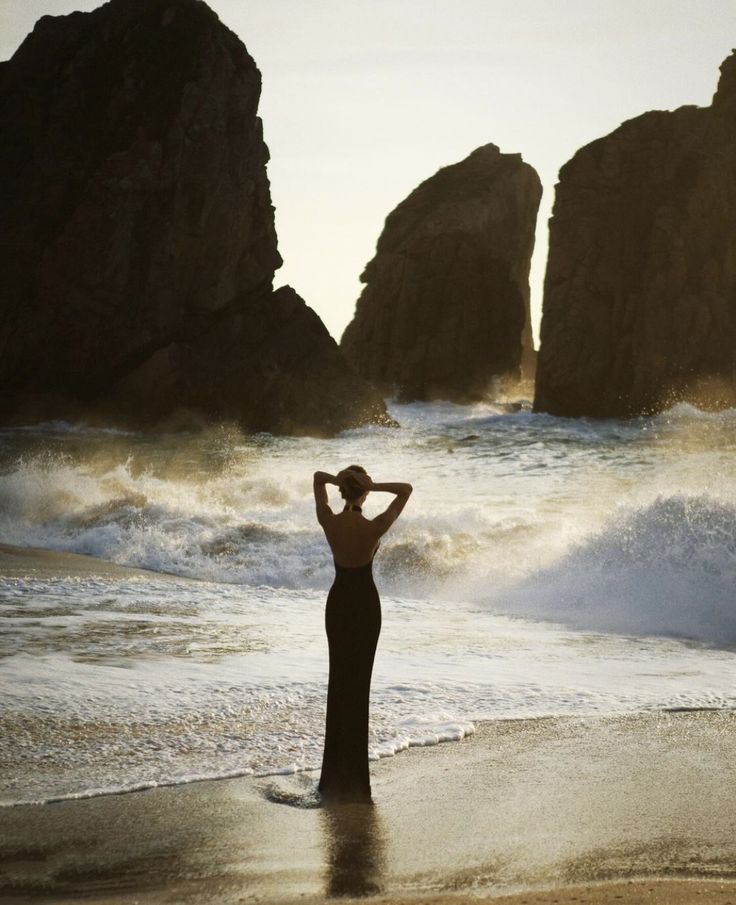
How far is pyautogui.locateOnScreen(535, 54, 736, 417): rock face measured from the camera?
81.1 meters

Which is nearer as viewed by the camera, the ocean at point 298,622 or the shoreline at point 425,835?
the shoreline at point 425,835

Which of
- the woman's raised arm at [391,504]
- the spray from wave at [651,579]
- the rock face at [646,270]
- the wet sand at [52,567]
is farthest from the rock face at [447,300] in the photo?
the woman's raised arm at [391,504]

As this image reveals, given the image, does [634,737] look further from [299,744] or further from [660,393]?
[660,393]

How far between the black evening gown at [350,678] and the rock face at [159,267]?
5802 centimetres

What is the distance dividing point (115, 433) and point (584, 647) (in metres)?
52.7

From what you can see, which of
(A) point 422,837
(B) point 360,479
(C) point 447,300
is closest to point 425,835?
(A) point 422,837

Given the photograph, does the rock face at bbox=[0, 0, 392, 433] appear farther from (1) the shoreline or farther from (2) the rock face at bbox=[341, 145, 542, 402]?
(1) the shoreline

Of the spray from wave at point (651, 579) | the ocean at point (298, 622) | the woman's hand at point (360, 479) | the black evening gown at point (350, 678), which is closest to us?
the woman's hand at point (360, 479)

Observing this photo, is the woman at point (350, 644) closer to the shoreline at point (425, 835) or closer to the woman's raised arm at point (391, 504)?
the woman's raised arm at point (391, 504)

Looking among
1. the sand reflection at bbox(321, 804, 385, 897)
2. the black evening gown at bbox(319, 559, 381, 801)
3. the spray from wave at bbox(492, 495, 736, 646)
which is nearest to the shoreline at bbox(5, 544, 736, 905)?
the sand reflection at bbox(321, 804, 385, 897)

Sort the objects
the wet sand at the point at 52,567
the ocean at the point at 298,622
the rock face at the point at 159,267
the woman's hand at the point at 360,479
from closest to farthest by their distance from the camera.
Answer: the woman's hand at the point at 360,479 → the ocean at the point at 298,622 → the wet sand at the point at 52,567 → the rock face at the point at 159,267

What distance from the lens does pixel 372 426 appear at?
212 feet

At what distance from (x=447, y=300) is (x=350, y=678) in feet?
371

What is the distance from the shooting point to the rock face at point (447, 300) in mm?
115312
